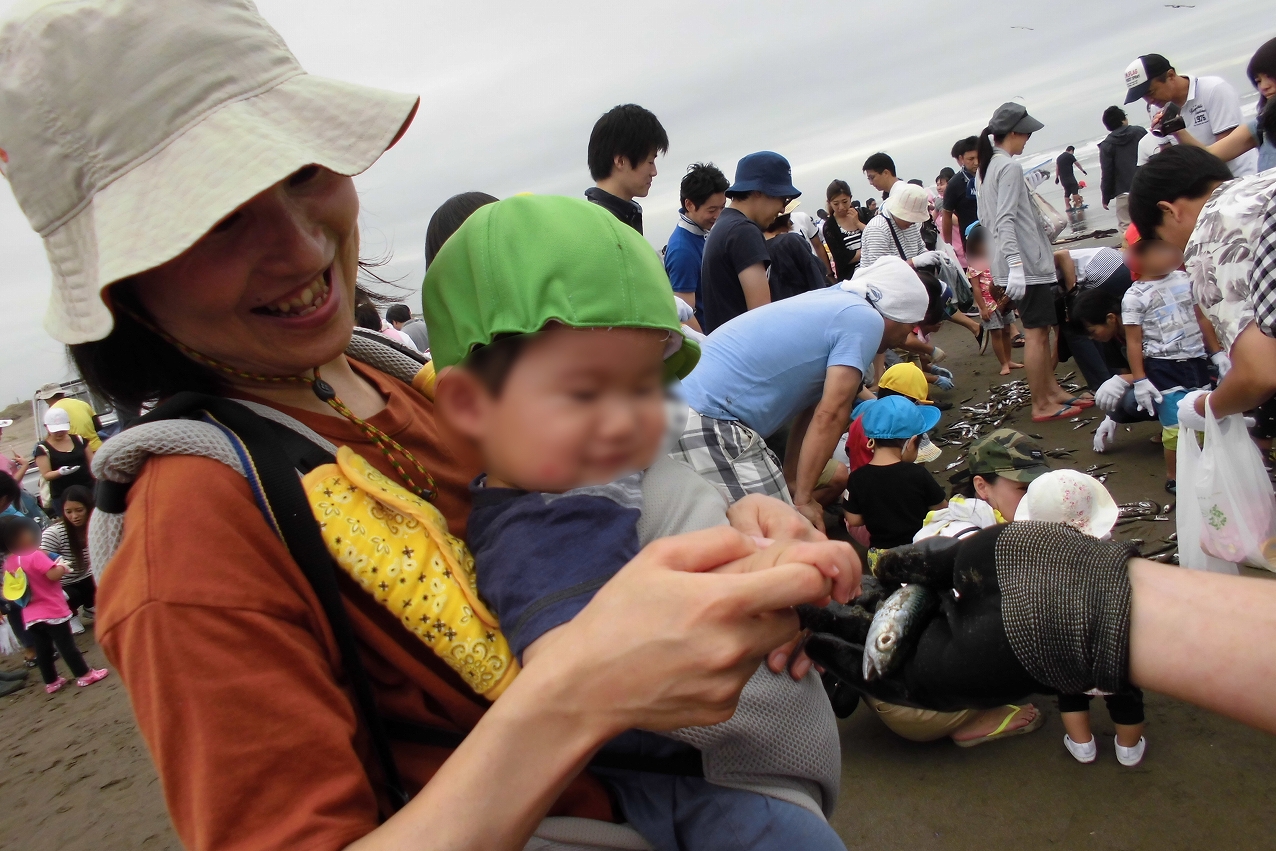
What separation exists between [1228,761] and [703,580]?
3190 millimetres

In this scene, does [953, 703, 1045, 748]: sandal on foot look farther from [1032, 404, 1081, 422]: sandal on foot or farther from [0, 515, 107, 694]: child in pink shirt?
[0, 515, 107, 694]: child in pink shirt

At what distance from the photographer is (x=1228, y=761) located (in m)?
2.89

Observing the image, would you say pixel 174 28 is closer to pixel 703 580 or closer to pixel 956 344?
pixel 703 580

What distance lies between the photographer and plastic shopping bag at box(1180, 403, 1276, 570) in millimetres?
2924

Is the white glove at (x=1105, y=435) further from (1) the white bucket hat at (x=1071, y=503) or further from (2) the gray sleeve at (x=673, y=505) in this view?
(2) the gray sleeve at (x=673, y=505)

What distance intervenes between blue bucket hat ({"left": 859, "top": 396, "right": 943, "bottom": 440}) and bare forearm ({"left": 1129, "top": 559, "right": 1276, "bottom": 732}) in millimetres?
3661

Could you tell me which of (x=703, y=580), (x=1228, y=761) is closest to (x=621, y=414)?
(x=703, y=580)

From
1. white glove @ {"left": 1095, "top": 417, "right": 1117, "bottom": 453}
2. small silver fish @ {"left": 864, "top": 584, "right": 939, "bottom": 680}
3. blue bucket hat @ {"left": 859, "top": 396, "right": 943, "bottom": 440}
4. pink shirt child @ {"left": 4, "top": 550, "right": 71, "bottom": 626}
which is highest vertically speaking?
small silver fish @ {"left": 864, "top": 584, "right": 939, "bottom": 680}

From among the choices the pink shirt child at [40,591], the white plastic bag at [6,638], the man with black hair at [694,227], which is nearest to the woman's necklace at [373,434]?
the man with black hair at [694,227]

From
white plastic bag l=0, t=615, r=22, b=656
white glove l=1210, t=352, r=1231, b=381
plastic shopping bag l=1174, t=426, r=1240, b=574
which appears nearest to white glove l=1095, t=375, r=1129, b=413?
white glove l=1210, t=352, r=1231, b=381

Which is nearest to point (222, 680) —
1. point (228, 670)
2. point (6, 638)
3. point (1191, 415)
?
point (228, 670)

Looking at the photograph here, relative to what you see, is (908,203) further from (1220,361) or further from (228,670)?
(228,670)

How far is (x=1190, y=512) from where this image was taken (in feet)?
→ 10.3

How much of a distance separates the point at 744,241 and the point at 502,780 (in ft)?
14.5
